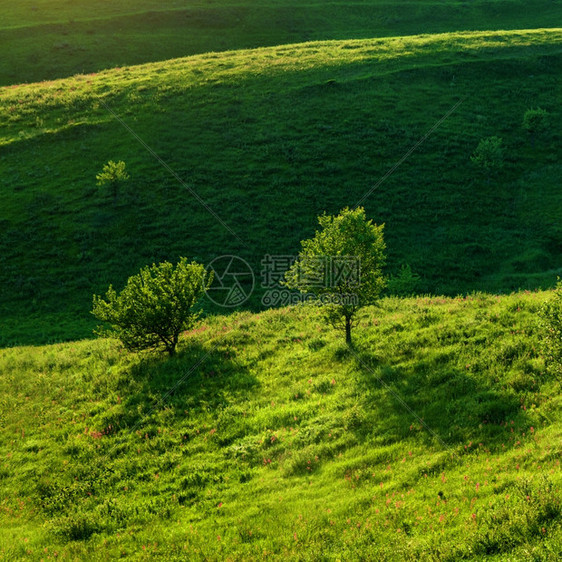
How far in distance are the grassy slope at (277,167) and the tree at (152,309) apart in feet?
33.2

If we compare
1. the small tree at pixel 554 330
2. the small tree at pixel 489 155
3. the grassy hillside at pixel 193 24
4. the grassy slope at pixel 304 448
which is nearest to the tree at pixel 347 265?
the grassy slope at pixel 304 448

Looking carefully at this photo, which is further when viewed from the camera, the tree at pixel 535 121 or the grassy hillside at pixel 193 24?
the grassy hillside at pixel 193 24

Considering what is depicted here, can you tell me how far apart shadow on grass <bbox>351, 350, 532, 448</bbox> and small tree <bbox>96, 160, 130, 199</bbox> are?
110ft

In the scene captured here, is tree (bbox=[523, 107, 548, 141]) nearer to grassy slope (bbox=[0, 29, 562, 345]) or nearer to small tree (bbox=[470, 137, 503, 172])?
grassy slope (bbox=[0, 29, 562, 345])

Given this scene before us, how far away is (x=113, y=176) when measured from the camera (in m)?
39.9

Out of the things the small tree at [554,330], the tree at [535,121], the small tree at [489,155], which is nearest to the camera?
the small tree at [554,330]

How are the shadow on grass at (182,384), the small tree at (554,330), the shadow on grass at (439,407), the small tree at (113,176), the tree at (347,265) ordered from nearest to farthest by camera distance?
the small tree at (554,330) < the shadow on grass at (439,407) < the shadow on grass at (182,384) < the tree at (347,265) < the small tree at (113,176)

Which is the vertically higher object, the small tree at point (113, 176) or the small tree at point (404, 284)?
the small tree at point (113, 176)

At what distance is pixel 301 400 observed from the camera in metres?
15.9

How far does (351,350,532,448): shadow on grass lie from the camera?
1177 cm

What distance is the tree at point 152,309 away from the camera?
1995cm

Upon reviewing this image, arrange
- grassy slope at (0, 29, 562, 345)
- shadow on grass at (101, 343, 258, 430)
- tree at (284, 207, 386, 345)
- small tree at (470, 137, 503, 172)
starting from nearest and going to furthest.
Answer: shadow on grass at (101, 343, 258, 430) → tree at (284, 207, 386, 345) → grassy slope at (0, 29, 562, 345) → small tree at (470, 137, 503, 172)

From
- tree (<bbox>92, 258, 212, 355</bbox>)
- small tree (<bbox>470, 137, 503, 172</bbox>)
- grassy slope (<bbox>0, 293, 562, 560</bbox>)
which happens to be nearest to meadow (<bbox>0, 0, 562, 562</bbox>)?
grassy slope (<bbox>0, 293, 562, 560</bbox>)

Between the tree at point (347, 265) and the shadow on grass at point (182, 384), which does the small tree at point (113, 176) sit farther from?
the tree at point (347, 265)
